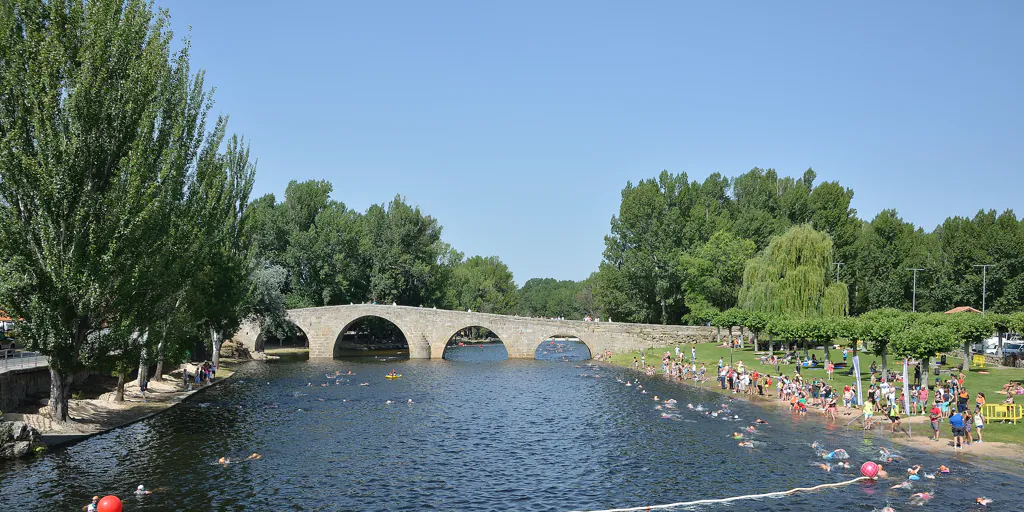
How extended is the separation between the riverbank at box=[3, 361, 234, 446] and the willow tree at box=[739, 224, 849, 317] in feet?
148

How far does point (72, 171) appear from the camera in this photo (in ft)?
93.5

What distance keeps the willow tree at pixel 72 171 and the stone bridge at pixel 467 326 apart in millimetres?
45885

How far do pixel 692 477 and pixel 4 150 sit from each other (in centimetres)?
2894

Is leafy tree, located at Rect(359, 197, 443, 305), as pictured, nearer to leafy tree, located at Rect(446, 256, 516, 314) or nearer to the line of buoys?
leafy tree, located at Rect(446, 256, 516, 314)

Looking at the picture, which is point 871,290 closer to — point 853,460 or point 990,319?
point 990,319

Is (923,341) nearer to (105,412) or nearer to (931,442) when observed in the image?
(931,442)

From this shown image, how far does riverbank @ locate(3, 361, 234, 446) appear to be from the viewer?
98.9ft

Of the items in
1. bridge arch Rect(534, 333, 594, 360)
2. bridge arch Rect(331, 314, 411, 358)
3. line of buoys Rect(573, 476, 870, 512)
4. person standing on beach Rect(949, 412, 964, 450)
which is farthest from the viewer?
bridge arch Rect(331, 314, 411, 358)

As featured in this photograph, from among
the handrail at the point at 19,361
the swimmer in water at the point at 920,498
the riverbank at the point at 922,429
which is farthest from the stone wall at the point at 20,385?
the riverbank at the point at 922,429

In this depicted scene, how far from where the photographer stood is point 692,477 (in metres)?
25.9

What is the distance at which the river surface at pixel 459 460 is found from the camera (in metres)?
23.1

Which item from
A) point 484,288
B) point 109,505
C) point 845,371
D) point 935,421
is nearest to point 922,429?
point 935,421

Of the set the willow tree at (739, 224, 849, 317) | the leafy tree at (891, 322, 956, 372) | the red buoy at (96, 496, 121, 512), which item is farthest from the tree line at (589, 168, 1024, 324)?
the red buoy at (96, 496, 121, 512)

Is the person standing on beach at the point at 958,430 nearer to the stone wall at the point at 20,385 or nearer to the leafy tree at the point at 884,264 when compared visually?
the stone wall at the point at 20,385
